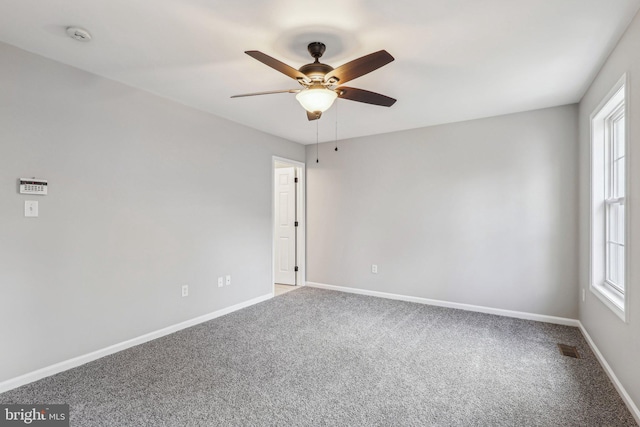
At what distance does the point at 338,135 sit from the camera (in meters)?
4.86

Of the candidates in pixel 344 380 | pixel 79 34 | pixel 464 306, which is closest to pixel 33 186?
pixel 79 34

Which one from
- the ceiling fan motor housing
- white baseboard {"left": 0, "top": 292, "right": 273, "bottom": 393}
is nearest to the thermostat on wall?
white baseboard {"left": 0, "top": 292, "right": 273, "bottom": 393}

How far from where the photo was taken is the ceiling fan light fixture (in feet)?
7.23

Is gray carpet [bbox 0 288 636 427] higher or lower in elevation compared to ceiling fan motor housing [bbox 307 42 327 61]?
lower

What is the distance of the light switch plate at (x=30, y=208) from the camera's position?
93.6 inches

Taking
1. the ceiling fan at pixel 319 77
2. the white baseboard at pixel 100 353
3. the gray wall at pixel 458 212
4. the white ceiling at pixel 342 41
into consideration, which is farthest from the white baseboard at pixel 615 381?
the white baseboard at pixel 100 353

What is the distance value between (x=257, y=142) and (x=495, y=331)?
12.1 feet

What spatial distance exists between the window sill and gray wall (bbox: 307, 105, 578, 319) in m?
0.79

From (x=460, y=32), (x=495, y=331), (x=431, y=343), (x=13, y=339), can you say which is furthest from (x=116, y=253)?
(x=495, y=331)

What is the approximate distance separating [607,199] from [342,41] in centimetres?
267

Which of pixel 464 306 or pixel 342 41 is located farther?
pixel 464 306

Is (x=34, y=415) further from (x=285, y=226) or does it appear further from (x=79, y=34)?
(x=285, y=226)

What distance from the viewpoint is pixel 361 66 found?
203 cm

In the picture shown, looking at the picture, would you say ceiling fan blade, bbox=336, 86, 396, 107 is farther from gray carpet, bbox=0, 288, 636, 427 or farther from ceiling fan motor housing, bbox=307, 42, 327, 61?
gray carpet, bbox=0, 288, 636, 427
